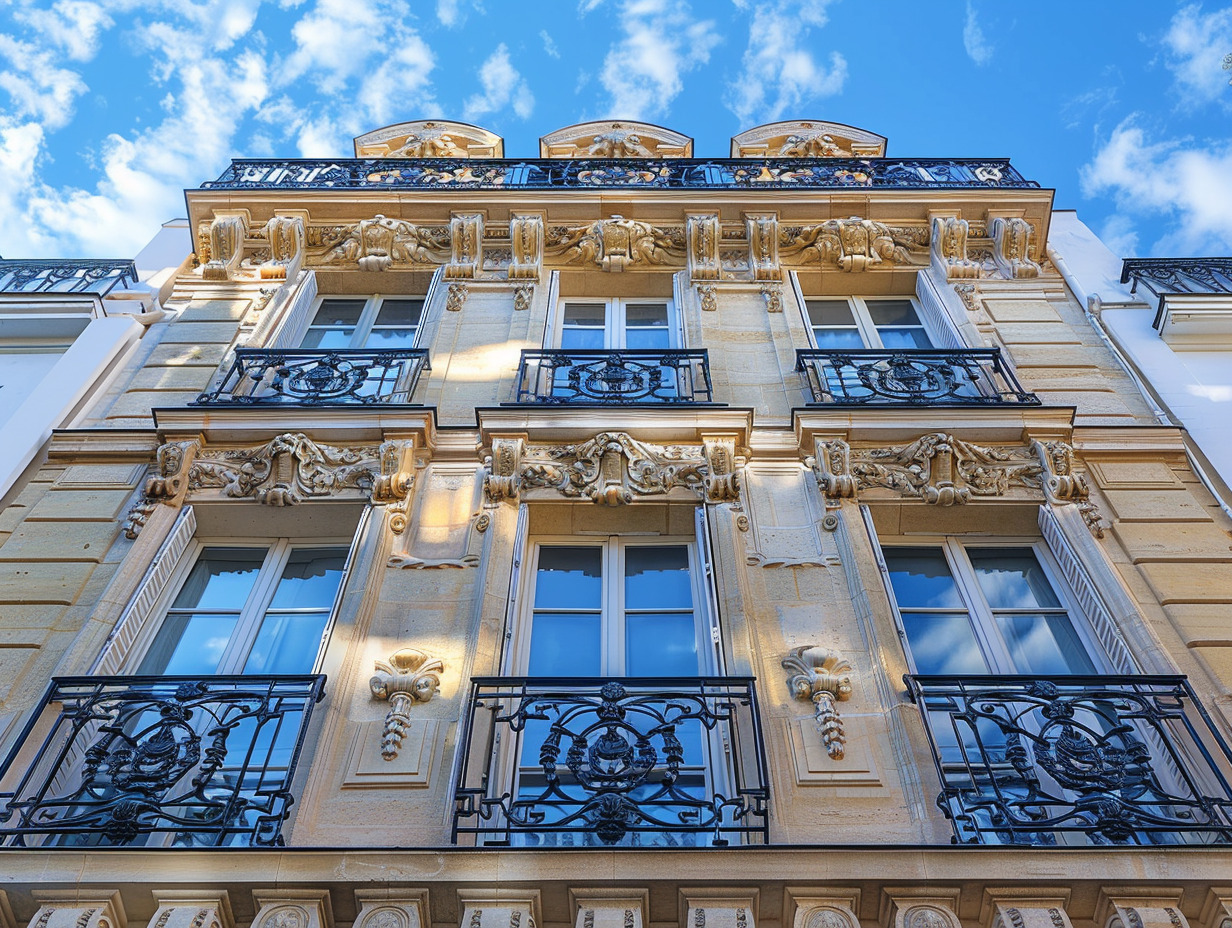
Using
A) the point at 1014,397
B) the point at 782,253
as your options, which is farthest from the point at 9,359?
the point at 1014,397

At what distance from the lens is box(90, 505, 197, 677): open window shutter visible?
5.49m

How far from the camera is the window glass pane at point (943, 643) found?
18.9ft

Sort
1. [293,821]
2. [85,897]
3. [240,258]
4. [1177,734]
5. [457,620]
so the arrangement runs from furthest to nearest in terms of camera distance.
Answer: [240,258] → [457,620] → [1177,734] → [293,821] → [85,897]

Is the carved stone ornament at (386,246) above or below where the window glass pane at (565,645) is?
above

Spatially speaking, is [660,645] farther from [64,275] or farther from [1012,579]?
[64,275]

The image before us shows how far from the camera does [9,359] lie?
8320mm

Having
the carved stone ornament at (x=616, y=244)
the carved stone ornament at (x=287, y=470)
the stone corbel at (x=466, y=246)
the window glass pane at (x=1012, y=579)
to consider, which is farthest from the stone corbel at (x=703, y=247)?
the window glass pane at (x=1012, y=579)

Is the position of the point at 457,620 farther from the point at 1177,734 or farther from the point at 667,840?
the point at 1177,734

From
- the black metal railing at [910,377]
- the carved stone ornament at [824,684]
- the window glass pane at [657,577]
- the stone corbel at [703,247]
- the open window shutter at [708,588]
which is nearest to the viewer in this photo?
the carved stone ornament at [824,684]

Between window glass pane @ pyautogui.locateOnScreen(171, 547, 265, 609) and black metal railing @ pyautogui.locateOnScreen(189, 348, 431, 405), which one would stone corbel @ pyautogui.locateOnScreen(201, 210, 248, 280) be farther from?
window glass pane @ pyautogui.locateOnScreen(171, 547, 265, 609)

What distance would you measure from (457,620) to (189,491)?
2.08 meters

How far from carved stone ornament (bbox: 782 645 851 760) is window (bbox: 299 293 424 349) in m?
4.35

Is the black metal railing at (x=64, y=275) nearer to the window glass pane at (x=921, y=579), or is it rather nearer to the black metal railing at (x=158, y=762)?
the black metal railing at (x=158, y=762)

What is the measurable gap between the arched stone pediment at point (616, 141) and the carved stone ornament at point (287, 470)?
579cm
